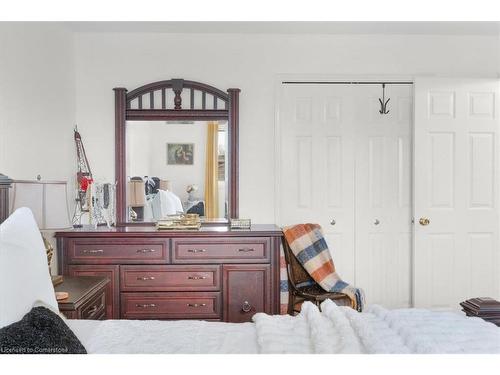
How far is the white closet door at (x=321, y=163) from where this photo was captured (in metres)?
3.93

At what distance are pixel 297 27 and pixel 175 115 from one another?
1223 millimetres

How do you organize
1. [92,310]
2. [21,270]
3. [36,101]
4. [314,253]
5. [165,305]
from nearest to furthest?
[21,270], [92,310], [36,101], [165,305], [314,253]

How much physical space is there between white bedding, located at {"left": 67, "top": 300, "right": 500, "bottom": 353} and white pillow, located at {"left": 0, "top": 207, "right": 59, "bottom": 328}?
233 mm

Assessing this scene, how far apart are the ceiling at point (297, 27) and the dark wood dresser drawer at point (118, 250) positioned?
5.63ft

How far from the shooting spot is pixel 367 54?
12.9 feet

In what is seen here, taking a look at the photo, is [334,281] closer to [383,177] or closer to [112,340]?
[383,177]

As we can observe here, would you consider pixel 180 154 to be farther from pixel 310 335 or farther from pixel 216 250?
pixel 310 335

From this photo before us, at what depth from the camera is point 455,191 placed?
3859mm

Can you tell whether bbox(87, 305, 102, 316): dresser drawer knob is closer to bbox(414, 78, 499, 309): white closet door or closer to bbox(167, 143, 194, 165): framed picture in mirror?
bbox(167, 143, 194, 165): framed picture in mirror

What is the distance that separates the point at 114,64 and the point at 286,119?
1513mm

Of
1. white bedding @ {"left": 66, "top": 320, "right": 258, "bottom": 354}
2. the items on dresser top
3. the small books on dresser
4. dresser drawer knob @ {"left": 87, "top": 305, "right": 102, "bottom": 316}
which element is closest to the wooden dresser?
the items on dresser top

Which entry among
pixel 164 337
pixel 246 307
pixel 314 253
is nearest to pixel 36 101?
pixel 246 307

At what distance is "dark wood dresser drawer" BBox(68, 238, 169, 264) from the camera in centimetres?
331

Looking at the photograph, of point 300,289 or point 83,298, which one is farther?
point 300,289
